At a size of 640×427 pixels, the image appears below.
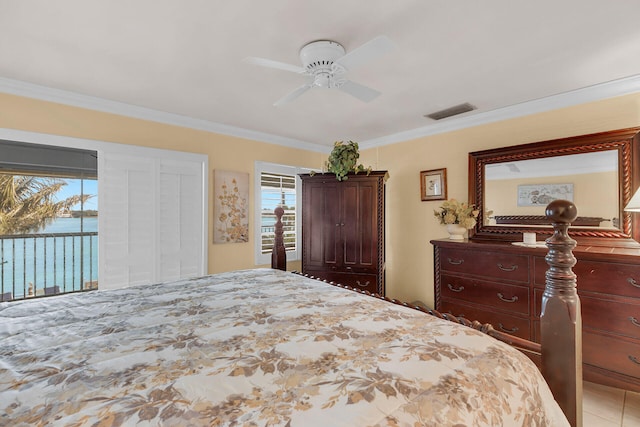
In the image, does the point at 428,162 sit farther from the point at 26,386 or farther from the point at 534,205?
the point at 26,386

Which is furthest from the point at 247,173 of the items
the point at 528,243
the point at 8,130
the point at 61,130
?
the point at 528,243

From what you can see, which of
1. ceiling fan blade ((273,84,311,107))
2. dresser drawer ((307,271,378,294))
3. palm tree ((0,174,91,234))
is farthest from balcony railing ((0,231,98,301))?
ceiling fan blade ((273,84,311,107))

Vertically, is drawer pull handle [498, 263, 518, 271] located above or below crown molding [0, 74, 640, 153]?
below

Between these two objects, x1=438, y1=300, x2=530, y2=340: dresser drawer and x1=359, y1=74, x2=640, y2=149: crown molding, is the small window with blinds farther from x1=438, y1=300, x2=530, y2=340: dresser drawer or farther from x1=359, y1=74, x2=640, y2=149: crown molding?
x1=438, y1=300, x2=530, y2=340: dresser drawer

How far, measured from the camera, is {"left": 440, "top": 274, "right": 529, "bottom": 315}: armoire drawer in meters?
2.50

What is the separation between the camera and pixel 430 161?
3.81 metres

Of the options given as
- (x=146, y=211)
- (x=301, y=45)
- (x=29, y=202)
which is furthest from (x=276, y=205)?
(x=29, y=202)

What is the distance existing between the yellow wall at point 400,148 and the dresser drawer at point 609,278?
1.27 m

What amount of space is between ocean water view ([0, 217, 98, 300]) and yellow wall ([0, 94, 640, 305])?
2.07 meters

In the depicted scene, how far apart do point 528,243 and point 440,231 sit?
111cm

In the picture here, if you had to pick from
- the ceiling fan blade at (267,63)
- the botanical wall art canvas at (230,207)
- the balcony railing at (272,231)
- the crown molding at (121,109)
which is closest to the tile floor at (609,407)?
the ceiling fan blade at (267,63)

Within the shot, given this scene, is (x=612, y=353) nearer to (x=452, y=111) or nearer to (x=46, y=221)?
(x=452, y=111)

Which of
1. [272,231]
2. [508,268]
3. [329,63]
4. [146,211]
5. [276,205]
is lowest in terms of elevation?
[508,268]

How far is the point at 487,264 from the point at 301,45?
2396 millimetres
